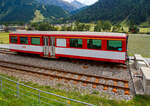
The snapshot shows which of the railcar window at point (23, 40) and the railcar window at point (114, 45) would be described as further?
the railcar window at point (23, 40)

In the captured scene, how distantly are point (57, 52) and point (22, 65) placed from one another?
4.38 m

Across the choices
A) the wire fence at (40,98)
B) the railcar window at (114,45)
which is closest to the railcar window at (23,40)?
the wire fence at (40,98)

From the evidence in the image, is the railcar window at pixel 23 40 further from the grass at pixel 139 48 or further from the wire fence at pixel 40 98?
the grass at pixel 139 48

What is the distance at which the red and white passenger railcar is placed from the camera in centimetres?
1401

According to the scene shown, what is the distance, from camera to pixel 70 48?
16156 millimetres

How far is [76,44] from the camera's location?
15812mm

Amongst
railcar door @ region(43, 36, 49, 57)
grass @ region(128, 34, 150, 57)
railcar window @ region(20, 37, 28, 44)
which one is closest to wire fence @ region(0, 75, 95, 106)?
railcar door @ region(43, 36, 49, 57)

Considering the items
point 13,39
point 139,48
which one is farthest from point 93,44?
point 139,48

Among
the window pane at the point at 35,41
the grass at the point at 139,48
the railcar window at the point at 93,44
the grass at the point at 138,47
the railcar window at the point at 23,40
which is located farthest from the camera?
the grass at the point at 138,47

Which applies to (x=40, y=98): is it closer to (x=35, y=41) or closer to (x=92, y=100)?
(x=92, y=100)

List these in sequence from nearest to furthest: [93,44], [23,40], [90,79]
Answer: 1. [90,79]
2. [93,44]
3. [23,40]

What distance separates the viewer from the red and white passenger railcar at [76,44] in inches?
552

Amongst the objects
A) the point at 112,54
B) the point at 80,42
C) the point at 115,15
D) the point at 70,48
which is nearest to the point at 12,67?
the point at 70,48

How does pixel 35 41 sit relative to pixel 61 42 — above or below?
above
